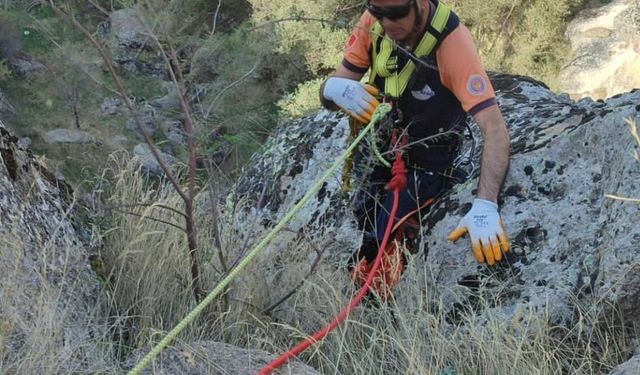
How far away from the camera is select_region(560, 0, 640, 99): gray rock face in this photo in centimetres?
1691

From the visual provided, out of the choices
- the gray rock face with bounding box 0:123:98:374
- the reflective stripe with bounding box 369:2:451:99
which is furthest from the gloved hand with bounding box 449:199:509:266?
the gray rock face with bounding box 0:123:98:374

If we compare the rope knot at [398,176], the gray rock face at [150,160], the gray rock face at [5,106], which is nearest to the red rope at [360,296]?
the rope knot at [398,176]

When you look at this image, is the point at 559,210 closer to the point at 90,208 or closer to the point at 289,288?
the point at 289,288

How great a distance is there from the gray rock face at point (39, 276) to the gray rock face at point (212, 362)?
220 millimetres

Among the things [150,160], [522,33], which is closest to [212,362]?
[150,160]

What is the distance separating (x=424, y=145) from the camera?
3.42 m

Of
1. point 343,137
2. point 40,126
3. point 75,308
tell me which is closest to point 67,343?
point 75,308

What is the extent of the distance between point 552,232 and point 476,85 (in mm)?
696

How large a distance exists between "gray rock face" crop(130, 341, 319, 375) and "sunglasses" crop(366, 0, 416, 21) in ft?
5.17

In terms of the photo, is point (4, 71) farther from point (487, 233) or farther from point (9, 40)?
point (487, 233)

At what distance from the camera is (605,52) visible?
17688 mm

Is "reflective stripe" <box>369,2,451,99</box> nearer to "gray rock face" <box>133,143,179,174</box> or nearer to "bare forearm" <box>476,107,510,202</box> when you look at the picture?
"bare forearm" <box>476,107,510,202</box>

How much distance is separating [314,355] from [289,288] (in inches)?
25.6

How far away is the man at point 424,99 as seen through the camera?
308cm
